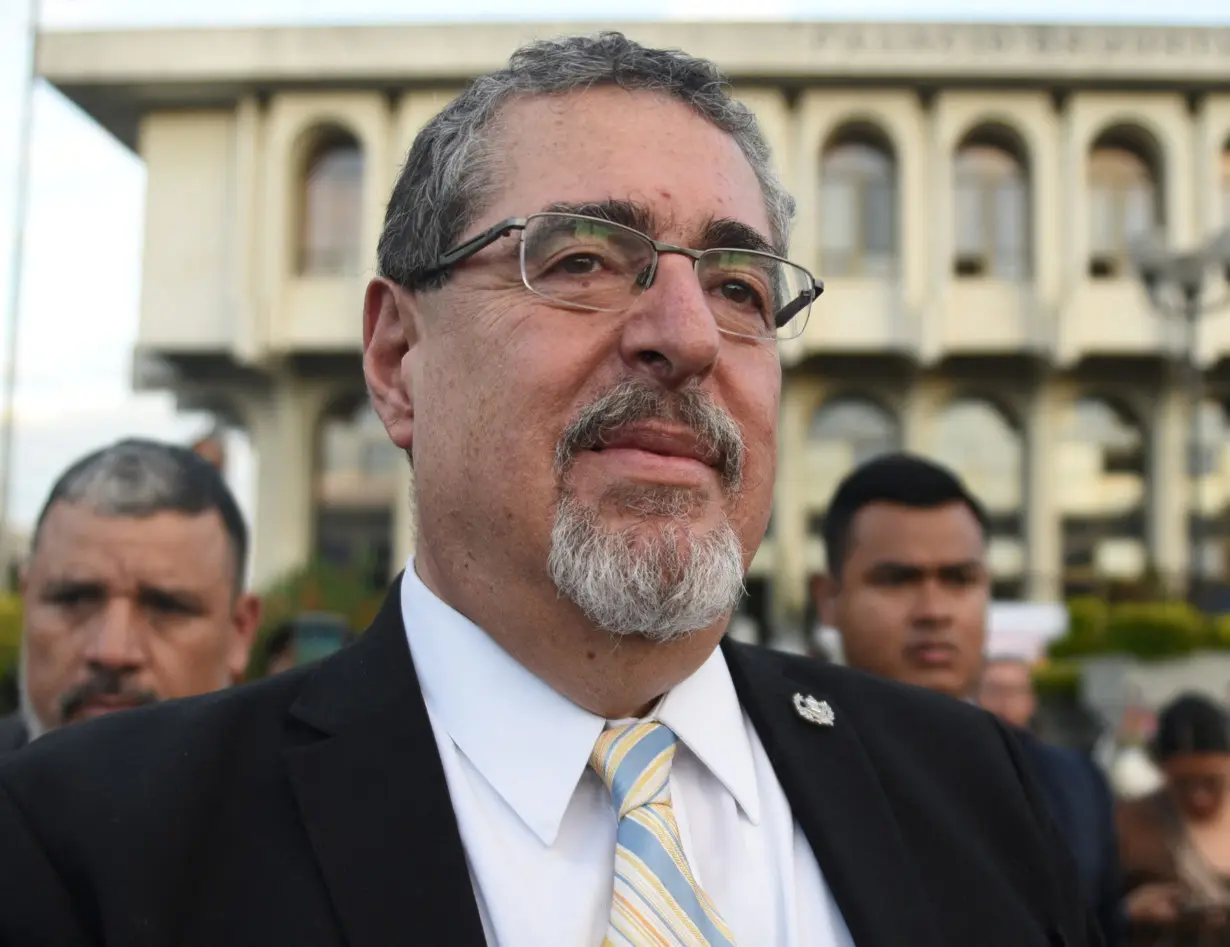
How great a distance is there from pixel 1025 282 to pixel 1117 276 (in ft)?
6.42

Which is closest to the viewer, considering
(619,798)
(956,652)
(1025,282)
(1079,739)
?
(619,798)

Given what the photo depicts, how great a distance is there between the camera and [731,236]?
203cm

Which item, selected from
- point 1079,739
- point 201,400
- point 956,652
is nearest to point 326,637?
point 956,652

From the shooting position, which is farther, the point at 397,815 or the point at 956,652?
the point at 956,652

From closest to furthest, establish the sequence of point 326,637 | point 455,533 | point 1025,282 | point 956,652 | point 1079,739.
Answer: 1. point 455,533
2. point 956,652
3. point 326,637
4. point 1079,739
5. point 1025,282

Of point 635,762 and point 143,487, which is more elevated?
point 143,487

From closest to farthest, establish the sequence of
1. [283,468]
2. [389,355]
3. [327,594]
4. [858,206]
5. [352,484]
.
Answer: [389,355]
[327,594]
[858,206]
[283,468]
[352,484]

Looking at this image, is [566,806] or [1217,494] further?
[1217,494]

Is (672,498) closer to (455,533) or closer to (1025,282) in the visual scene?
(455,533)

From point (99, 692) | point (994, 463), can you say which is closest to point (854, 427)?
point (994, 463)

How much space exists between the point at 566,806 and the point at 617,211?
2.82ft

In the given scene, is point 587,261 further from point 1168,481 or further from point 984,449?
point 1168,481

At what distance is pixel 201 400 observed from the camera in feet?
94.3

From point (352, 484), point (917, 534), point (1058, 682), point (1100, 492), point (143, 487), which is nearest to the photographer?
point (143, 487)
